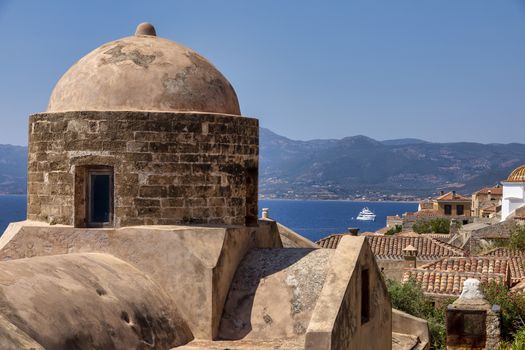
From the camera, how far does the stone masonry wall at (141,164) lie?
31.0 ft

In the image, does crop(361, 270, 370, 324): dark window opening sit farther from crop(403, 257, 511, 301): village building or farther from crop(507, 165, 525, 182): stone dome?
crop(507, 165, 525, 182): stone dome

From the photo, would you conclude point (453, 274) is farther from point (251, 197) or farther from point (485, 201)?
point (485, 201)

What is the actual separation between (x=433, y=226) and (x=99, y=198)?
170 feet

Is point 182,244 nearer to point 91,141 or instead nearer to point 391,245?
point 91,141

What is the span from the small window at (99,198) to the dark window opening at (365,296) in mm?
2956

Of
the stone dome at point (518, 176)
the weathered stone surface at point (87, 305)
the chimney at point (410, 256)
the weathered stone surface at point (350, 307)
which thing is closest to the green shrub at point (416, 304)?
the chimney at point (410, 256)

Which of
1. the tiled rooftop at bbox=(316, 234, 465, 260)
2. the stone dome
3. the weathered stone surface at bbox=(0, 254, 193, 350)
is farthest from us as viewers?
the stone dome

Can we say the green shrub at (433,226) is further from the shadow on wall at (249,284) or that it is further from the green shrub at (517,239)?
the shadow on wall at (249,284)

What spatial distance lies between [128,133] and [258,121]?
1.80m

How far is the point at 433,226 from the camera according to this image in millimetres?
59469

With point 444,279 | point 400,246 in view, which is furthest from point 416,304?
point 400,246

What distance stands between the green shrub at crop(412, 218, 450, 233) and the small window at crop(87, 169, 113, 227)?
50047 millimetres

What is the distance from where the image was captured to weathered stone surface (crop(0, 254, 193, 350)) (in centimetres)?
673

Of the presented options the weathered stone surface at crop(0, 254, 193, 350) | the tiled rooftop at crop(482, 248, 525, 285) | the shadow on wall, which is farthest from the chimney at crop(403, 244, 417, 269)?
the weathered stone surface at crop(0, 254, 193, 350)
